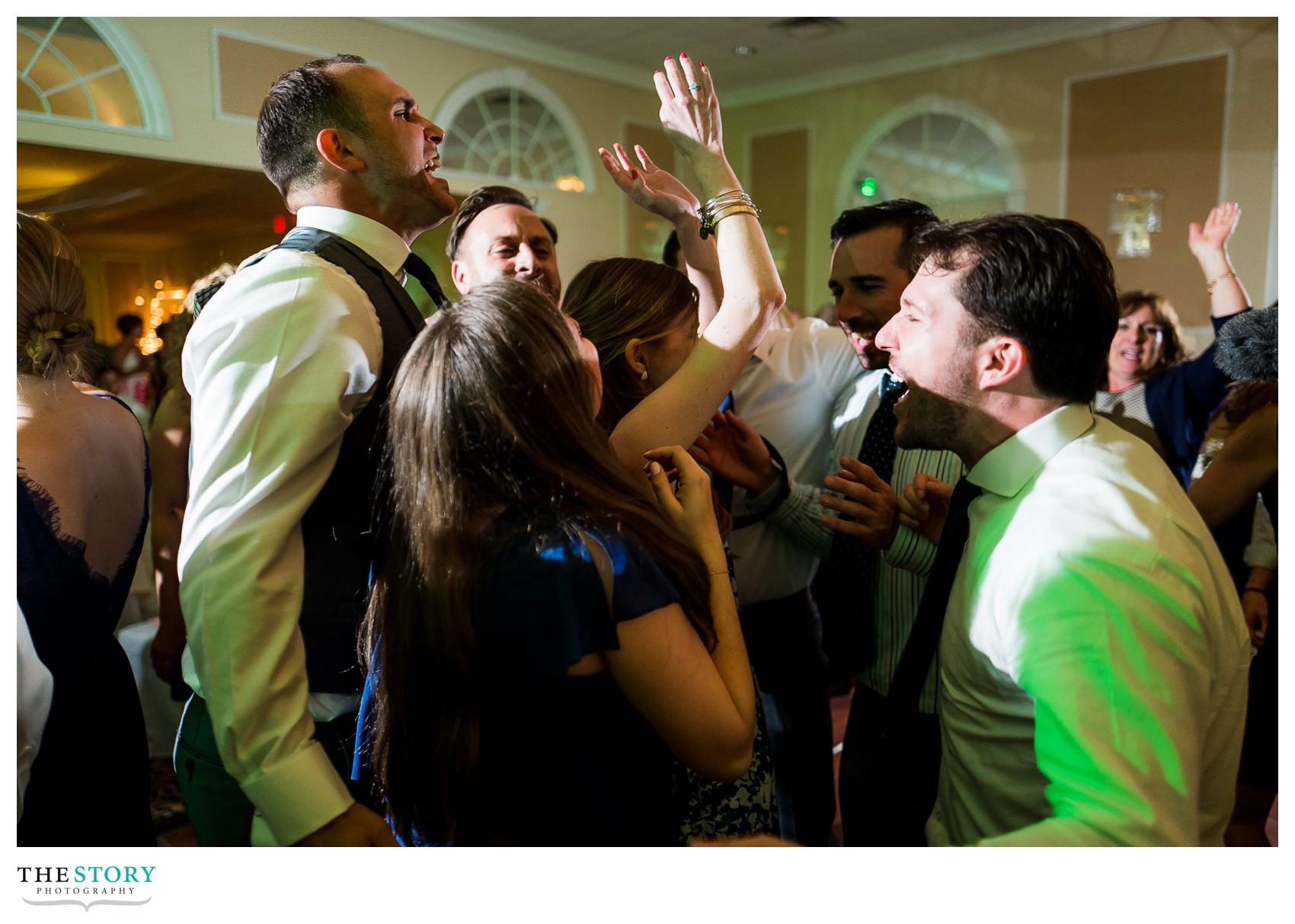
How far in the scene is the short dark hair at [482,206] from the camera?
146 centimetres

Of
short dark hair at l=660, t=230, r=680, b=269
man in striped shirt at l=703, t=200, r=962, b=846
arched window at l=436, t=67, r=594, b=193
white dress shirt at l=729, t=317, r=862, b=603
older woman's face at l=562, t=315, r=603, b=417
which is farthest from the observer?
white dress shirt at l=729, t=317, r=862, b=603

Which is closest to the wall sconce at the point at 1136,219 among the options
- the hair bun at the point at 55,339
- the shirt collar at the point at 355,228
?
the shirt collar at the point at 355,228

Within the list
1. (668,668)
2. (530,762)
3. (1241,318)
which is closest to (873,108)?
(1241,318)

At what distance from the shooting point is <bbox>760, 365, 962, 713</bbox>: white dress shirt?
1.25 m

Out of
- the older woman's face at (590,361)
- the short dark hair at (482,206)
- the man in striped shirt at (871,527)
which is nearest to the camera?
the older woman's face at (590,361)

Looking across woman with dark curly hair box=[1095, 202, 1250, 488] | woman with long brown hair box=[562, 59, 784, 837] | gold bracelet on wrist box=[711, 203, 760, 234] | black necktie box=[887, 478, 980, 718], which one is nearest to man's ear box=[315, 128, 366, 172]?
woman with long brown hair box=[562, 59, 784, 837]

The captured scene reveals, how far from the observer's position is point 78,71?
1.04m

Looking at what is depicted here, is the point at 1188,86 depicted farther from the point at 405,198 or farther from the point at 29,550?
the point at 29,550

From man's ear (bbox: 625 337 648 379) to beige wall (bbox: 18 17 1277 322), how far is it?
221mm

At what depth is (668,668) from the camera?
841mm

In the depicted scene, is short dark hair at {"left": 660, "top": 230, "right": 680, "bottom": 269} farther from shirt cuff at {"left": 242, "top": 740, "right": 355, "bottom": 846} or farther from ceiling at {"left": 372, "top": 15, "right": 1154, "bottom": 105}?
shirt cuff at {"left": 242, "top": 740, "right": 355, "bottom": 846}

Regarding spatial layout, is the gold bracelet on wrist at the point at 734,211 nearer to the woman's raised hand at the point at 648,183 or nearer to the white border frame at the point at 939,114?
the woman's raised hand at the point at 648,183

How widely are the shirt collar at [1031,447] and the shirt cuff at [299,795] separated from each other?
829 mm
